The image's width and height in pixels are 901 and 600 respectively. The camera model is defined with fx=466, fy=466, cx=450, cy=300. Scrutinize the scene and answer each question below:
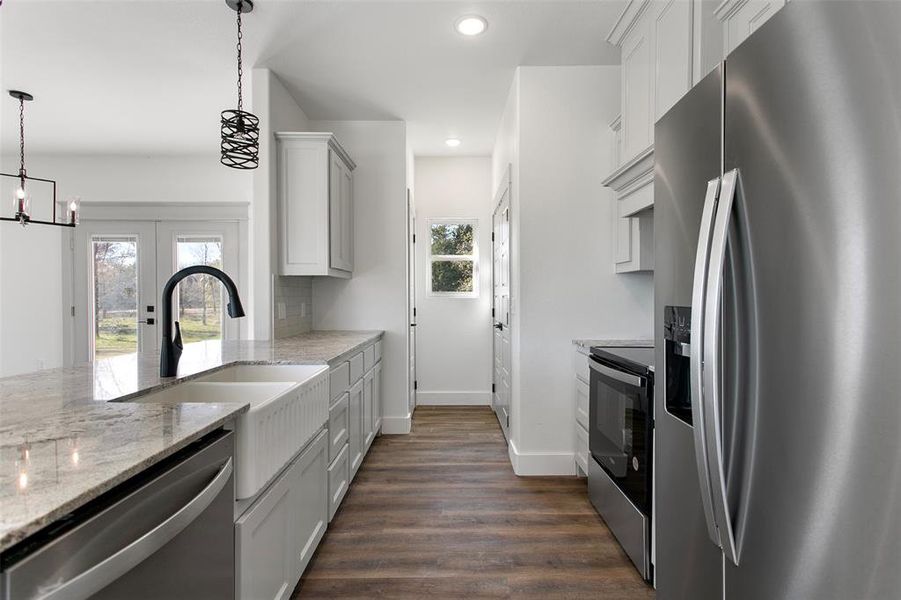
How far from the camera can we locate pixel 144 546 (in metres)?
0.80

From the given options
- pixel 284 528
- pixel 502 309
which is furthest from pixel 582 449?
pixel 284 528

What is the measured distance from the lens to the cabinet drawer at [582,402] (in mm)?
2799

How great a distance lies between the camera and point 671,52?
1.91 meters

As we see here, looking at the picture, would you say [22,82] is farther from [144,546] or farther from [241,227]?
[144,546]

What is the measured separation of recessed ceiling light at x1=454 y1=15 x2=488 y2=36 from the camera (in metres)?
2.59

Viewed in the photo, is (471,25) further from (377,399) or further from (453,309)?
(453,309)

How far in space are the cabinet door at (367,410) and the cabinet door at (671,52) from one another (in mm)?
2405

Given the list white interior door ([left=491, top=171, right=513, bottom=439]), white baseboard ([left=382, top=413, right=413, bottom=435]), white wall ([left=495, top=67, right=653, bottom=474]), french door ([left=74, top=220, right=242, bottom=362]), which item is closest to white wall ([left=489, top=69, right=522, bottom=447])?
white wall ([left=495, top=67, right=653, bottom=474])

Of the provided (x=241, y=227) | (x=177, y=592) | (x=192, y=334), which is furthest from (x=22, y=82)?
(x=177, y=592)

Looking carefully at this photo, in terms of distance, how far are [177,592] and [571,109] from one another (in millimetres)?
3212

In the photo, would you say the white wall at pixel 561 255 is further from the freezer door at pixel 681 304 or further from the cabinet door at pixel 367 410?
the freezer door at pixel 681 304

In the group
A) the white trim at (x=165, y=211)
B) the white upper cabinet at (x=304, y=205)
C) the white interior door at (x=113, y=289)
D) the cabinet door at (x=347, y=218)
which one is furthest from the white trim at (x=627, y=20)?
the white interior door at (x=113, y=289)

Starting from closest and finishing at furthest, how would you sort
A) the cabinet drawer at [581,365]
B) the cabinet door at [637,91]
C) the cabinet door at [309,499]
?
the cabinet door at [309,499] < the cabinet door at [637,91] < the cabinet drawer at [581,365]

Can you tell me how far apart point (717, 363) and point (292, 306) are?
10.3ft
